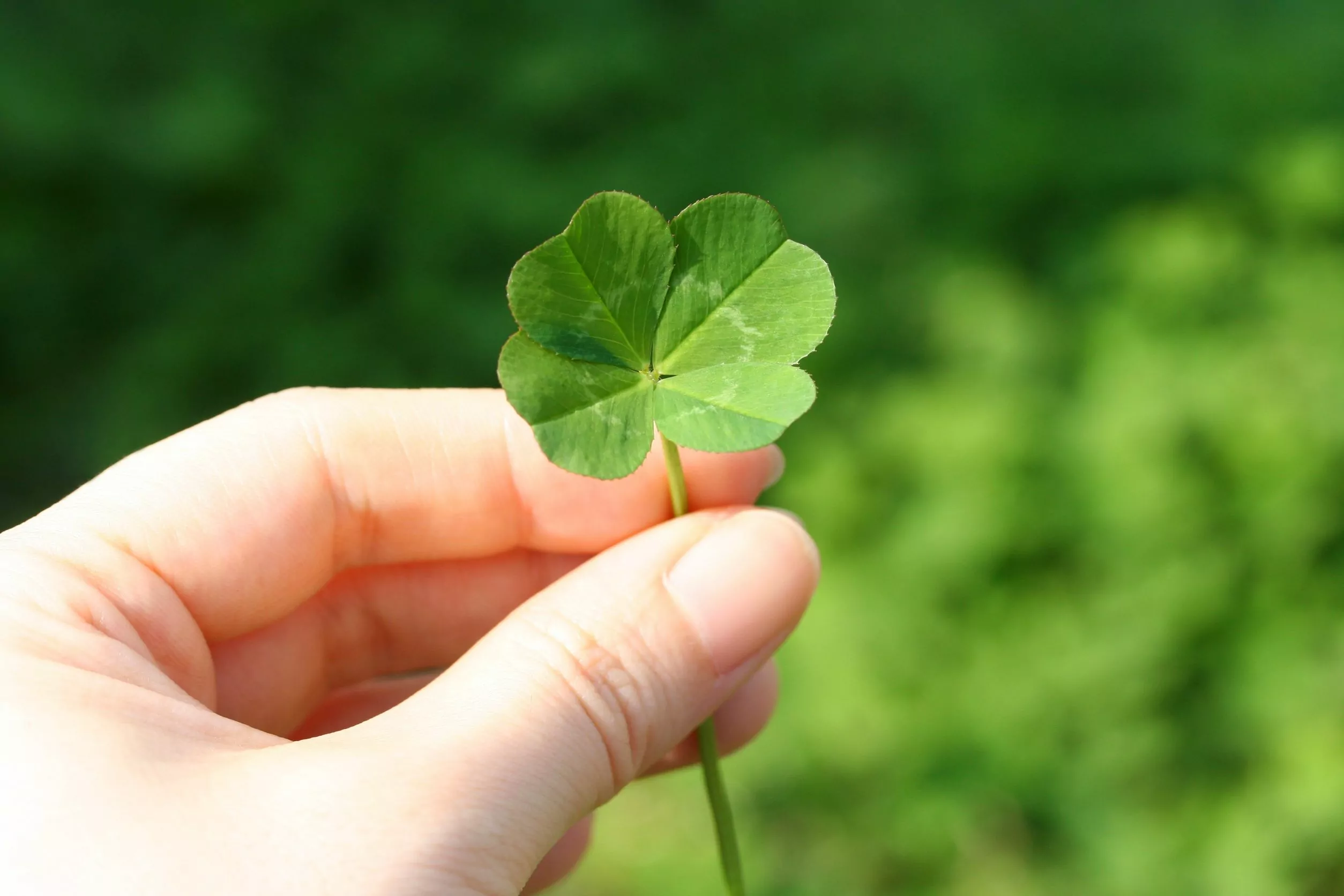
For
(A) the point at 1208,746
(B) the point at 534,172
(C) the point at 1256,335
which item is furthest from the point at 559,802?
(B) the point at 534,172

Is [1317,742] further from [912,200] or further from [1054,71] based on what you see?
[1054,71]

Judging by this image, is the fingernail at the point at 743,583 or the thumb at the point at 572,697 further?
the fingernail at the point at 743,583

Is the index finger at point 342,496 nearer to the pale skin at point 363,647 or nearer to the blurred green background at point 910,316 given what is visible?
the pale skin at point 363,647

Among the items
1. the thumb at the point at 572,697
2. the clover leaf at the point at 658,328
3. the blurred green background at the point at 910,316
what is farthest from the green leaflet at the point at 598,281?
the blurred green background at the point at 910,316

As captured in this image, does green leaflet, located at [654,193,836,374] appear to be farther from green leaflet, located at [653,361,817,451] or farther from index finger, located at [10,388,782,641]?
index finger, located at [10,388,782,641]

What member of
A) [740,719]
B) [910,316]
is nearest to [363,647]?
[740,719]

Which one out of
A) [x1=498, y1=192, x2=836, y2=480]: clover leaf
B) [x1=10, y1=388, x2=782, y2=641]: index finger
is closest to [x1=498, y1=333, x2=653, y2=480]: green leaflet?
[x1=498, y1=192, x2=836, y2=480]: clover leaf
